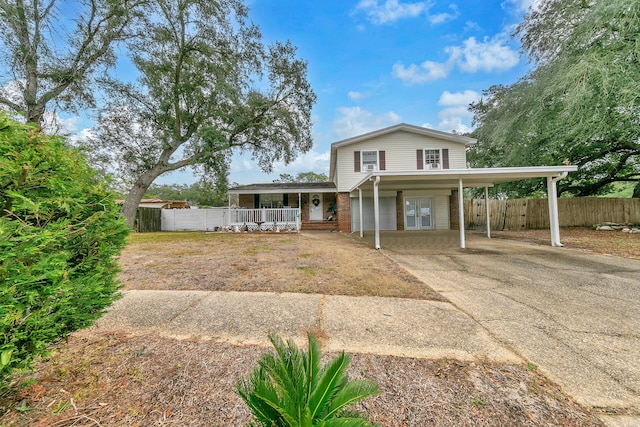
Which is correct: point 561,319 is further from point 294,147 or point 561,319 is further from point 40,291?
point 294,147

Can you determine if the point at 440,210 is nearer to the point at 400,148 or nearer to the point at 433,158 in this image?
the point at 433,158

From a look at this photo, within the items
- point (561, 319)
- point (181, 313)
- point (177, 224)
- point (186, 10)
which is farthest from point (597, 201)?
point (177, 224)

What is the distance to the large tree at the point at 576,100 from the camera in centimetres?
876

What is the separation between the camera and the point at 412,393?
1.65 metres

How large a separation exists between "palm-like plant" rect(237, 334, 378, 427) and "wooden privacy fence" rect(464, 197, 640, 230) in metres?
16.9

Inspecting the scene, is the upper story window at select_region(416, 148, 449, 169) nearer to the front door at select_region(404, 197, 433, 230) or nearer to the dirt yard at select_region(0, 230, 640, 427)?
the front door at select_region(404, 197, 433, 230)

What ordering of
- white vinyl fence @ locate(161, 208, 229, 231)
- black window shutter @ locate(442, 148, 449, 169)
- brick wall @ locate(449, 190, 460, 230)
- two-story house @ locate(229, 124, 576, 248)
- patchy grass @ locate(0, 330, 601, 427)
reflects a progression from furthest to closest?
white vinyl fence @ locate(161, 208, 229, 231) → brick wall @ locate(449, 190, 460, 230) → black window shutter @ locate(442, 148, 449, 169) → two-story house @ locate(229, 124, 576, 248) → patchy grass @ locate(0, 330, 601, 427)

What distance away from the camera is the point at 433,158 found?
1396 cm

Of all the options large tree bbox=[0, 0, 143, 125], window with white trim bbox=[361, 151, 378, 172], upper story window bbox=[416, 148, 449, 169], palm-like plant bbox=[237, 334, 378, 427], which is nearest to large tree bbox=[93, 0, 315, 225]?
large tree bbox=[0, 0, 143, 125]

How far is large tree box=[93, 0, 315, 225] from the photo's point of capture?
1273 centimetres

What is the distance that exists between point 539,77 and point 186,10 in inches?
694

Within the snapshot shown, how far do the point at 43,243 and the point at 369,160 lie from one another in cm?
1373

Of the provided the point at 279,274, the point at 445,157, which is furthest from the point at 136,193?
the point at 445,157

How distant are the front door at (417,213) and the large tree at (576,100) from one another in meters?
4.75
